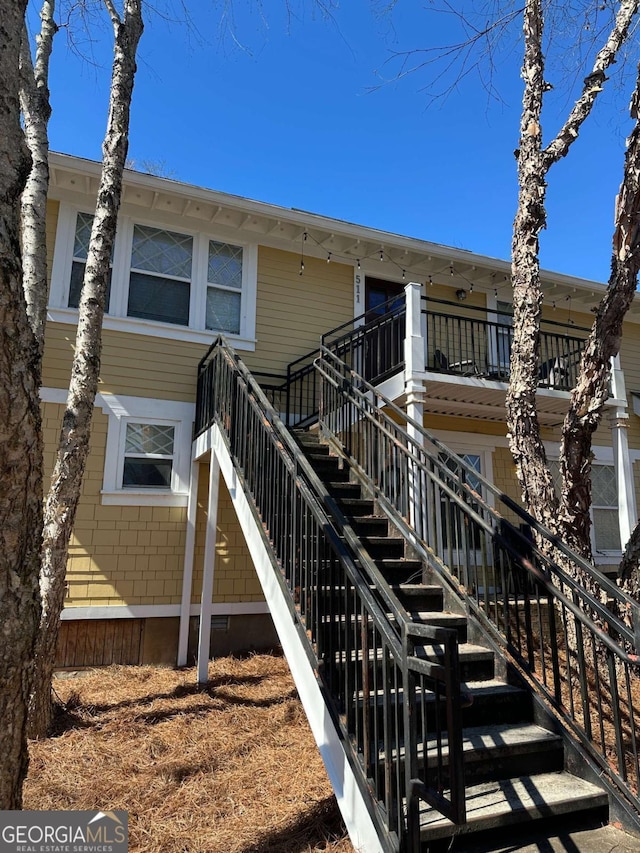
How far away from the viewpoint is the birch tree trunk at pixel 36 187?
521 centimetres

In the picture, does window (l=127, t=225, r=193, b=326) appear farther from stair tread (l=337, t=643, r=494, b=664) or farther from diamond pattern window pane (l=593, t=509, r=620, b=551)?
diamond pattern window pane (l=593, t=509, r=620, b=551)

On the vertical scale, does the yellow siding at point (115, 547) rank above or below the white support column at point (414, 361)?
below

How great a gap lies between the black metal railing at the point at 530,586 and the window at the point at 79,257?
3576 millimetres

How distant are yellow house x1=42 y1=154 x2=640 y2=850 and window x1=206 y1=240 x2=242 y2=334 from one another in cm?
4

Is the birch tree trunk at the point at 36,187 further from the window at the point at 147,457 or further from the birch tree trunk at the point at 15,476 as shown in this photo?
the birch tree trunk at the point at 15,476

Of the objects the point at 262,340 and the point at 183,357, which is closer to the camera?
the point at 183,357

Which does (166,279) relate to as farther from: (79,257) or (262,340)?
(262,340)

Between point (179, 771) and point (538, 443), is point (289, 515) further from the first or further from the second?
point (538, 443)

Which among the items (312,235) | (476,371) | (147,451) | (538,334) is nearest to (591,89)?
(538,334)

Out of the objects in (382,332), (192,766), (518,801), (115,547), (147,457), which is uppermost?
(382,332)

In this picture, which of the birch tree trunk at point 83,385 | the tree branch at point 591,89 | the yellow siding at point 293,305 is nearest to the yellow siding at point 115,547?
the birch tree trunk at point 83,385

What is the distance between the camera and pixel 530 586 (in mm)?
4305

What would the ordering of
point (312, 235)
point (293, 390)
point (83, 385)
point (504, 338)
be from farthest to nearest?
point (504, 338)
point (312, 235)
point (293, 390)
point (83, 385)

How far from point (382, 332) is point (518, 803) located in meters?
6.77
